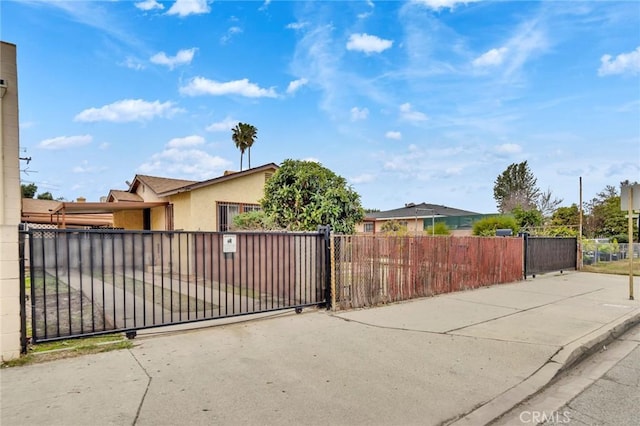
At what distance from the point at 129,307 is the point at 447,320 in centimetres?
637

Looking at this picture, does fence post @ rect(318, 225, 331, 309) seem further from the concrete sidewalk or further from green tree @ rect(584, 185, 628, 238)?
green tree @ rect(584, 185, 628, 238)

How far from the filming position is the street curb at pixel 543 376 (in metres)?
3.51

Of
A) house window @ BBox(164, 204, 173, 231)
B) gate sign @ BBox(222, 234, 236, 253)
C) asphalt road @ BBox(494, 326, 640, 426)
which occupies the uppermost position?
house window @ BBox(164, 204, 173, 231)

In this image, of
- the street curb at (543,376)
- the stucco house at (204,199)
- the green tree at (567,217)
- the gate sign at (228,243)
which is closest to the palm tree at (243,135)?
the stucco house at (204,199)

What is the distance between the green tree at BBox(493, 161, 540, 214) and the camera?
167ft

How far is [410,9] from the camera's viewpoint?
12.3 m

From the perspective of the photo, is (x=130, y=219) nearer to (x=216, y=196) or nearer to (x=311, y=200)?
(x=216, y=196)

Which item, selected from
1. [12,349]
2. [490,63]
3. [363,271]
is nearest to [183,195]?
[363,271]

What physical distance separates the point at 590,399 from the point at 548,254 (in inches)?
551

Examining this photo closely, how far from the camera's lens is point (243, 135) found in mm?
42094

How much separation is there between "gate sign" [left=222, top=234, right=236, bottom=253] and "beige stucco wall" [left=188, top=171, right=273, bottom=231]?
27.7ft

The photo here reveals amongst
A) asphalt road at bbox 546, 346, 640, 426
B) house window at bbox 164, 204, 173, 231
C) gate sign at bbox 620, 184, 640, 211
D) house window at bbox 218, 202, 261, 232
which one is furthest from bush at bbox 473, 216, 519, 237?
asphalt road at bbox 546, 346, 640, 426

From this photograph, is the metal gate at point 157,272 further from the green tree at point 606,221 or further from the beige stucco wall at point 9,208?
the green tree at point 606,221

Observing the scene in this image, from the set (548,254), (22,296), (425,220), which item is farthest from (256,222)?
(425,220)
